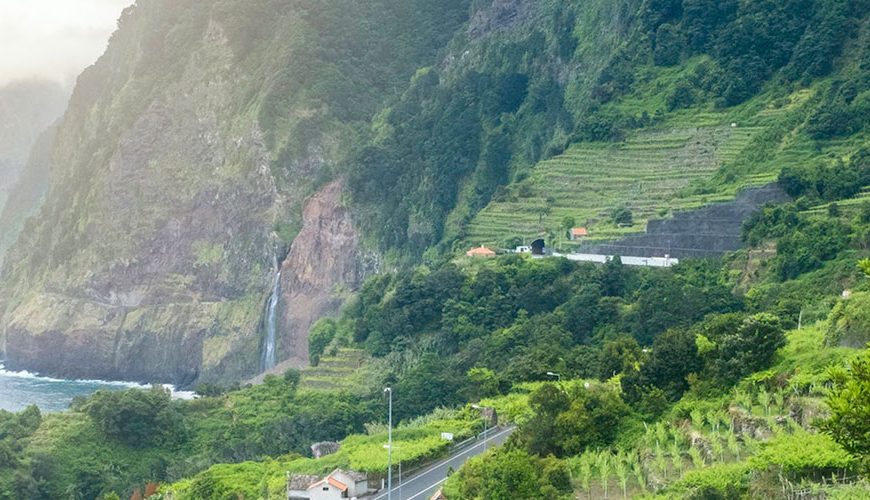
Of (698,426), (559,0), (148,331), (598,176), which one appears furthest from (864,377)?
(148,331)

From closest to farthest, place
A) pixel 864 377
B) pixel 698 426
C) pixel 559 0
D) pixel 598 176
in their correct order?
pixel 864 377 → pixel 698 426 → pixel 598 176 → pixel 559 0

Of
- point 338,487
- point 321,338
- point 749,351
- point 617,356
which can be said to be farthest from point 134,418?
point 749,351

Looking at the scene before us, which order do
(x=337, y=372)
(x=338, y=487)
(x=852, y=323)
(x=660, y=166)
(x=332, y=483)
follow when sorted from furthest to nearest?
(x=660, y=166)
(x=337, y=372)
(x=332, y=483)
(x=338, y=487)
(x=852, y=323)

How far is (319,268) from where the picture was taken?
86125 mm

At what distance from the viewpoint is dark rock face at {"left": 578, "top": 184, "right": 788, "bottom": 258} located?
51250mm

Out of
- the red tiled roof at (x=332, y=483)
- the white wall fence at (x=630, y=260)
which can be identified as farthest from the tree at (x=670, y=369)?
the white wall fence at (x=630, y=260)

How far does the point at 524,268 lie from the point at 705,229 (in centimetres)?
845

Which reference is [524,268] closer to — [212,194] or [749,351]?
[749,351]

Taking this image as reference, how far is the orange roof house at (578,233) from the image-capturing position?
57.8 m

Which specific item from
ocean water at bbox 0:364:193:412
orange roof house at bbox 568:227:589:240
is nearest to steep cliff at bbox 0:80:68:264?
ocean water at bbox 0:364:193:412

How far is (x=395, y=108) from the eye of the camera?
9175 centimetres

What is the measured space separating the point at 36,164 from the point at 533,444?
419 feet

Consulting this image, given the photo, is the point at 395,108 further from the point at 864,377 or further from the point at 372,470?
the point at 864,377

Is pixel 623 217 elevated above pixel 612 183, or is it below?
below
